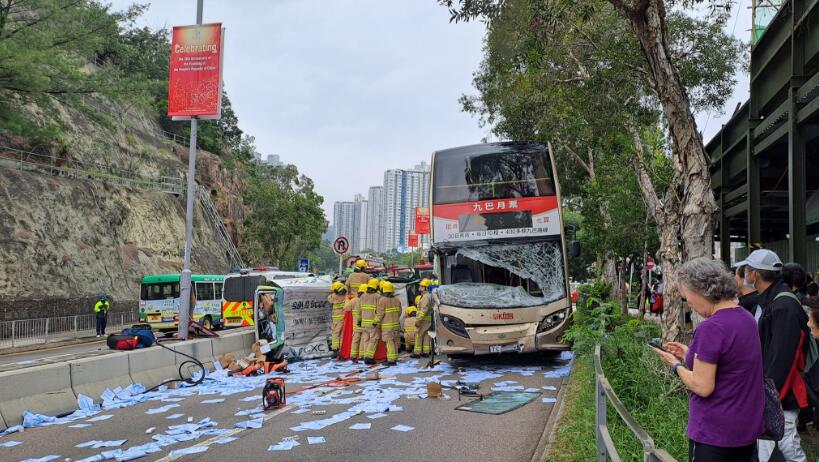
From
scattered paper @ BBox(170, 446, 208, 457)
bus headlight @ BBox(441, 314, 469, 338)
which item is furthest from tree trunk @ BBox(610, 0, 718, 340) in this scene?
scattered paper @ BBox(170, 446, 208, 457)

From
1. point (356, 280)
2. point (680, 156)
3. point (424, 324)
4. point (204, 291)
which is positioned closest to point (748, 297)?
point (680, 156)

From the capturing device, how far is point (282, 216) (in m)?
45.2

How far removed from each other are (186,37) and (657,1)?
8.64m

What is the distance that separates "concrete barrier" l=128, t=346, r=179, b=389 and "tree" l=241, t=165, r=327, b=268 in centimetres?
3468

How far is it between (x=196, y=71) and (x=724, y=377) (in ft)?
37.2

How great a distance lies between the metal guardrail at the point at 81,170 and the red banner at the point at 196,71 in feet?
67.9

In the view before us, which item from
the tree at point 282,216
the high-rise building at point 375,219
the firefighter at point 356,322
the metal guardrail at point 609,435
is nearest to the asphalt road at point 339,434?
the metal guardrail at point 609,435

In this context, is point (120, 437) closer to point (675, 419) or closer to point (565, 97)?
point (675, 419)

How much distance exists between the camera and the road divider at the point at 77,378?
754 cm

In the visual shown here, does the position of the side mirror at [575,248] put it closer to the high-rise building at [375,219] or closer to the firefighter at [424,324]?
the firefighter at [424,324]

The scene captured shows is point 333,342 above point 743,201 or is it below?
below

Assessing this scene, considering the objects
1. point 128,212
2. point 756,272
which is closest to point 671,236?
point 756,272

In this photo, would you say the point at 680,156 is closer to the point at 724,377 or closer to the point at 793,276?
the point at 793,276

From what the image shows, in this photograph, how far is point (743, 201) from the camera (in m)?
15.4
